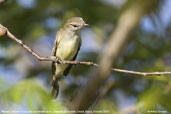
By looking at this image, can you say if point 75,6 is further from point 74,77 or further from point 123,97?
point 123,97

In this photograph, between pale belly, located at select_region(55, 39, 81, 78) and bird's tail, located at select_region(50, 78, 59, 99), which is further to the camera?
pale belly, located at select_region(55, 39, 81, 78)

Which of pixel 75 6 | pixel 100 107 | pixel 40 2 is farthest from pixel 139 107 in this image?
pixel 40 2

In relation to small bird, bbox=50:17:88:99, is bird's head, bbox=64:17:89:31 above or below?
above

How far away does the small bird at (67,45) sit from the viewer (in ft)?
19.1

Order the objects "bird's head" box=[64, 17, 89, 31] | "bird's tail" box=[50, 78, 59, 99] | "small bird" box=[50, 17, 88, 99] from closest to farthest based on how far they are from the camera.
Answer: "bird's tail" box=[50, 78, 59, 99] → "bird's head" box=[64, 17, 89, 31] → "small bird" box=[50, 17, 88, 99]

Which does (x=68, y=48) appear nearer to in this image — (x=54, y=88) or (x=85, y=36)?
(x=54, y=88)

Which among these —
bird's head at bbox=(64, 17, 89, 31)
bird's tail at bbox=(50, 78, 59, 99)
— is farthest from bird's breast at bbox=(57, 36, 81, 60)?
bird's tail at bbox=(50, 78, 59, 99)

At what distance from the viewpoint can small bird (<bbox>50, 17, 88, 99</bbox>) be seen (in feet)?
19.1

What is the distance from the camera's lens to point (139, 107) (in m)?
3.18

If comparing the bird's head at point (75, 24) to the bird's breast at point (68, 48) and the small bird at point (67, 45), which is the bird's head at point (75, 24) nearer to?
the small bird at point (67, 45)

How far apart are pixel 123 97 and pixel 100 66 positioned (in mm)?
4697

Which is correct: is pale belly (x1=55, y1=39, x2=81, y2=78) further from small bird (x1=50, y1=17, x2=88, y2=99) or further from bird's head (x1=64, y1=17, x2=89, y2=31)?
bird's head (x1=64, y1=17, x2=89, y2=31)

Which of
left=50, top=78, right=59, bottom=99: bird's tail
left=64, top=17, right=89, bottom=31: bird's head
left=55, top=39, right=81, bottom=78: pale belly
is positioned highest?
left=64, top=17, right=89, bottom=31: bird's head

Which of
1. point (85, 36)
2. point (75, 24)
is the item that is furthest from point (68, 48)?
point (85, 36)
